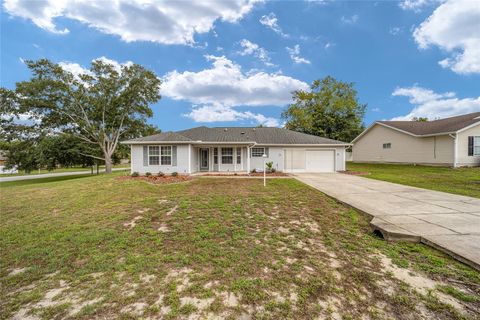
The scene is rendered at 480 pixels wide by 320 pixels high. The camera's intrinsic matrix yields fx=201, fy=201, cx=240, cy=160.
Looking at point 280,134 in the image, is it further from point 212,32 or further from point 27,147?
point 27,147

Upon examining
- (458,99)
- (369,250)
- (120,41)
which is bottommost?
(369,250)

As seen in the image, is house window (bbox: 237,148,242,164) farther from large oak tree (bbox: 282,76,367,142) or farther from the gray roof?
large oak tree (bbox: 282,76,367,142)

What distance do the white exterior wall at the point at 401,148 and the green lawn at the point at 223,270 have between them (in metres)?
18.1

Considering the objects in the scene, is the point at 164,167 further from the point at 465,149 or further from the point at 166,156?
the point at 465,149

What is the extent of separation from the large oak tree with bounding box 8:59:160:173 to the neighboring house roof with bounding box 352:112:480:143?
25.8 m

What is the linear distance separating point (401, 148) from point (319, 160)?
1009 cm

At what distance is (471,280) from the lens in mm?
2504

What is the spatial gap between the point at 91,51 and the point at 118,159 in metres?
11.4

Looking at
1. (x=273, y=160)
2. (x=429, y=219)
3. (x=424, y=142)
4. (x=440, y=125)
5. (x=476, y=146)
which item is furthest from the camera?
(x=440, y=125)

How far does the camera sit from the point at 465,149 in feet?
51.5

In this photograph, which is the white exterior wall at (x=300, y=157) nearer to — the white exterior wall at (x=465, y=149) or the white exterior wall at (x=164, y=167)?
the white exterior wall at (x=164, y=167)

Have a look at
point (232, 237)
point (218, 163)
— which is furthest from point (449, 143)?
point (232, 237)

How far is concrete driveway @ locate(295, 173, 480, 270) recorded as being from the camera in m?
3.30

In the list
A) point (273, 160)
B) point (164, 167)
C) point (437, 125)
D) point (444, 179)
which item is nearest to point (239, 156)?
point (273, 160)
